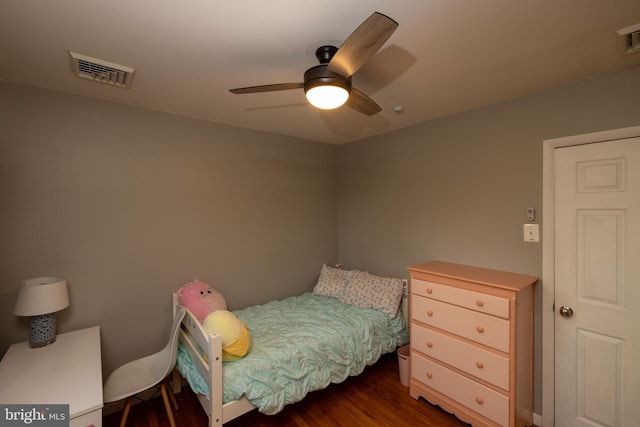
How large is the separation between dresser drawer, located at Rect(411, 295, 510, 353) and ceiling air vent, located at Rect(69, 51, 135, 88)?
2675mm

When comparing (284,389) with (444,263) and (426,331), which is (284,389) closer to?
(426,331)

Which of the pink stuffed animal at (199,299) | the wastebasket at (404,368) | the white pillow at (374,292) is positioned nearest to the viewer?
the pink stuffed animal at (199,299)

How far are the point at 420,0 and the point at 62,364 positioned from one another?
2.64m

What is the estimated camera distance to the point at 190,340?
6.98 feet

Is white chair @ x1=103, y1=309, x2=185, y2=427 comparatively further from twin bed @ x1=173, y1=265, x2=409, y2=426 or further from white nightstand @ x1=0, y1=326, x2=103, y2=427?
white nightstand @ x1=0, y1=326, x2=103, y2=427

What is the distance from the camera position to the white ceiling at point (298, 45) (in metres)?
1.23

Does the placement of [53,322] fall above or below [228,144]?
below

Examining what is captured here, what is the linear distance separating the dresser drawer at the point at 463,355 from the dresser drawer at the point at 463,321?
0.07 meters

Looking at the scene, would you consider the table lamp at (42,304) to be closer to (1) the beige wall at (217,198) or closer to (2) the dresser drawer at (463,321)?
(1) the beige wall at (217,198)

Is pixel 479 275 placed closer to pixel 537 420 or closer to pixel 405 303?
pixel 405 303

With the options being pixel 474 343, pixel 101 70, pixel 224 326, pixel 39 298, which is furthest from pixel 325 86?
pixel 39 298

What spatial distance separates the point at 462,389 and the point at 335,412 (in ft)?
3.22

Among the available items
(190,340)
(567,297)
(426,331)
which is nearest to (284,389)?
(190,340)

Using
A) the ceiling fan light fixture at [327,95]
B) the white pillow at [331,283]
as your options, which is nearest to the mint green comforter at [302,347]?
the white pillow at [331,283]
